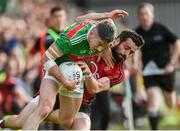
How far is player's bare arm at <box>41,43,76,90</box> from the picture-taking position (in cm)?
985

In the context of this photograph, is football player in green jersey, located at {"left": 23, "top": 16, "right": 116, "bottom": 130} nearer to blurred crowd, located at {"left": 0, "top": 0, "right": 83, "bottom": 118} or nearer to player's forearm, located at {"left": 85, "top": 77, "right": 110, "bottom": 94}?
player's forearm, located at {"left": 85, "top": 77, "right": 110, "bottom": 94}

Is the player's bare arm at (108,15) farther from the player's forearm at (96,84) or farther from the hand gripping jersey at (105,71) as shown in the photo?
the player's forearm at (96,84)

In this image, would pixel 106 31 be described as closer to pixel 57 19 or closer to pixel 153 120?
pixel 57 19

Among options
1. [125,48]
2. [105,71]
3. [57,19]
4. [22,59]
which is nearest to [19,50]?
[22,59]

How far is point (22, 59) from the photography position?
749 inches

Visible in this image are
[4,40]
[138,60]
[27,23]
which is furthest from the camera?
[27,23]

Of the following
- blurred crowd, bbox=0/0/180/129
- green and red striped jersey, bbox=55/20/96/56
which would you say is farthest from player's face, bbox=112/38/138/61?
blurred crowd, bbox=0/0/180/129

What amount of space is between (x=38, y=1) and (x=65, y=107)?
48.6ft

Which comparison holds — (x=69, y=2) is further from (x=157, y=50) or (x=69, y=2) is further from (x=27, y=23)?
(x=157, y=50)

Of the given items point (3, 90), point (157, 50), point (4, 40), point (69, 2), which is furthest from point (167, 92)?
point (69, 2)

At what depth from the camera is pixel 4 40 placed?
18.8 meters

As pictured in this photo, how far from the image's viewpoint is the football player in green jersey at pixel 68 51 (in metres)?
9.69

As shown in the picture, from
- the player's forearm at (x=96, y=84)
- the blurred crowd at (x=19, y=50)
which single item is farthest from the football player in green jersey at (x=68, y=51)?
the blurred crowd at (x=19, y=50)

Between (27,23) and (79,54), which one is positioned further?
(27,23)
